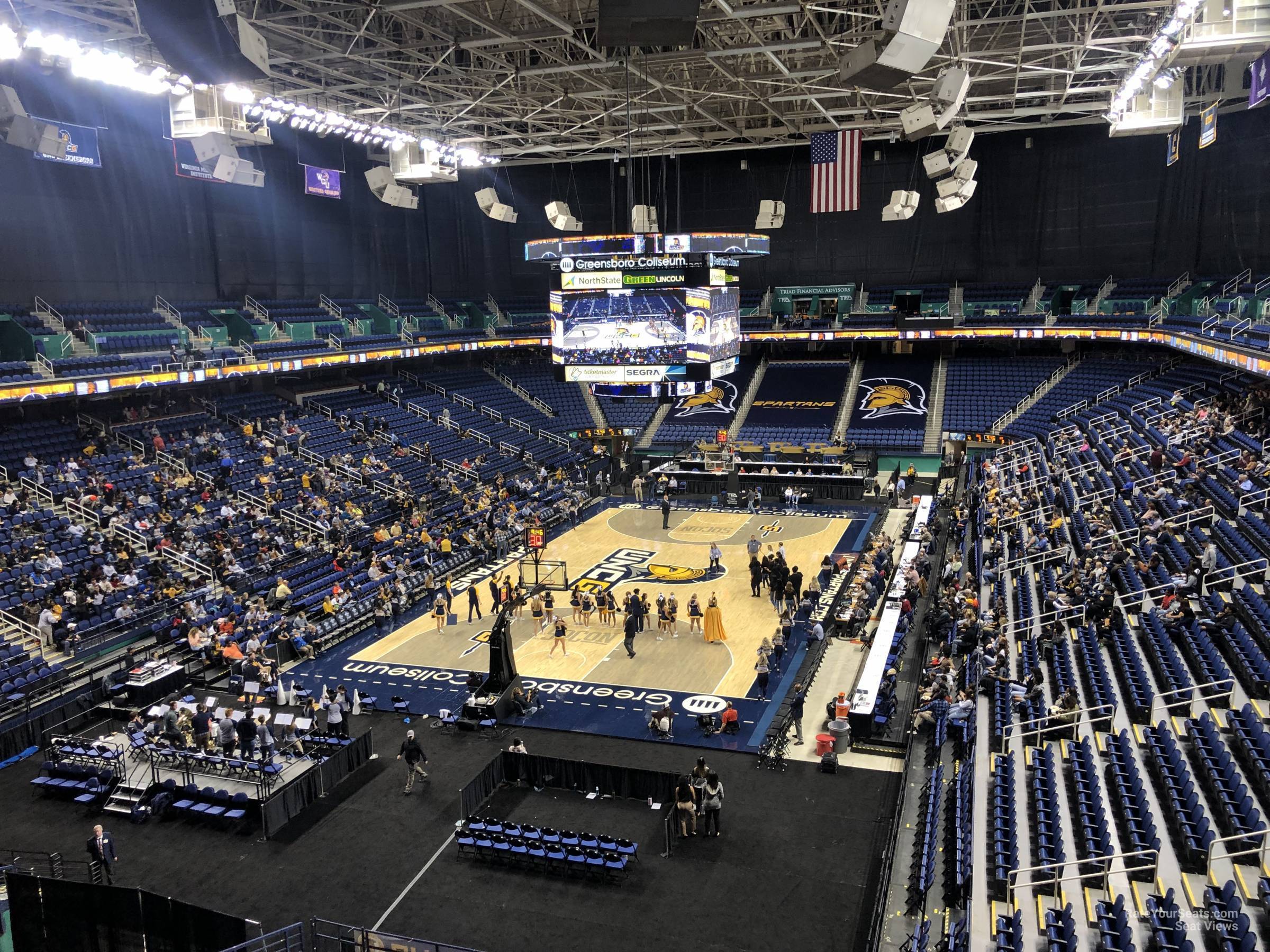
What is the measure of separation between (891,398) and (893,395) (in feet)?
0.79

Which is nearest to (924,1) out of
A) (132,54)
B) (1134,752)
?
(1134,752)

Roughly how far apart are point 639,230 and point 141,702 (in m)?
22.7

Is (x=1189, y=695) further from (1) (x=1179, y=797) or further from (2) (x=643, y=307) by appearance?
(2) (x=643, y=307)

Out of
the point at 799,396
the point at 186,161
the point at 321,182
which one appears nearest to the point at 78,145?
the point at 186,161

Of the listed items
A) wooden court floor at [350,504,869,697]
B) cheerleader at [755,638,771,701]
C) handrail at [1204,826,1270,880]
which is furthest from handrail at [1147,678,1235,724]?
wooden court floor at [350,504,869,697]

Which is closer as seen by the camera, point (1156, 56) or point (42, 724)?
point (42, 724)

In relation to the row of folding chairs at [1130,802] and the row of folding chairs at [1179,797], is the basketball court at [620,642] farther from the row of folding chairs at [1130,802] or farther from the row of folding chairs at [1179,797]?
the row of folding chairs at [1179,797]

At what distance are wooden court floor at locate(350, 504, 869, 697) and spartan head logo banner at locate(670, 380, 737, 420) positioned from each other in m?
10.5

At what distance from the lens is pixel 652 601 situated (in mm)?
24516

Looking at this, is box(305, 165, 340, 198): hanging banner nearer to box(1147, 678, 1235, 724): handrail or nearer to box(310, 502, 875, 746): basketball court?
box(310, 502, 875, 746): basketball court

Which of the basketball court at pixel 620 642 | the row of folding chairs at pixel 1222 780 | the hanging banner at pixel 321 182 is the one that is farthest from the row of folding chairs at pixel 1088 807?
the hanging banner at pixel 321 182

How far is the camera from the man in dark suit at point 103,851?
40.8ft

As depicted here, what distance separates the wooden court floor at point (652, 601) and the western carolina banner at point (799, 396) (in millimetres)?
Answer: 9153

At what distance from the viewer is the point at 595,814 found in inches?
561
